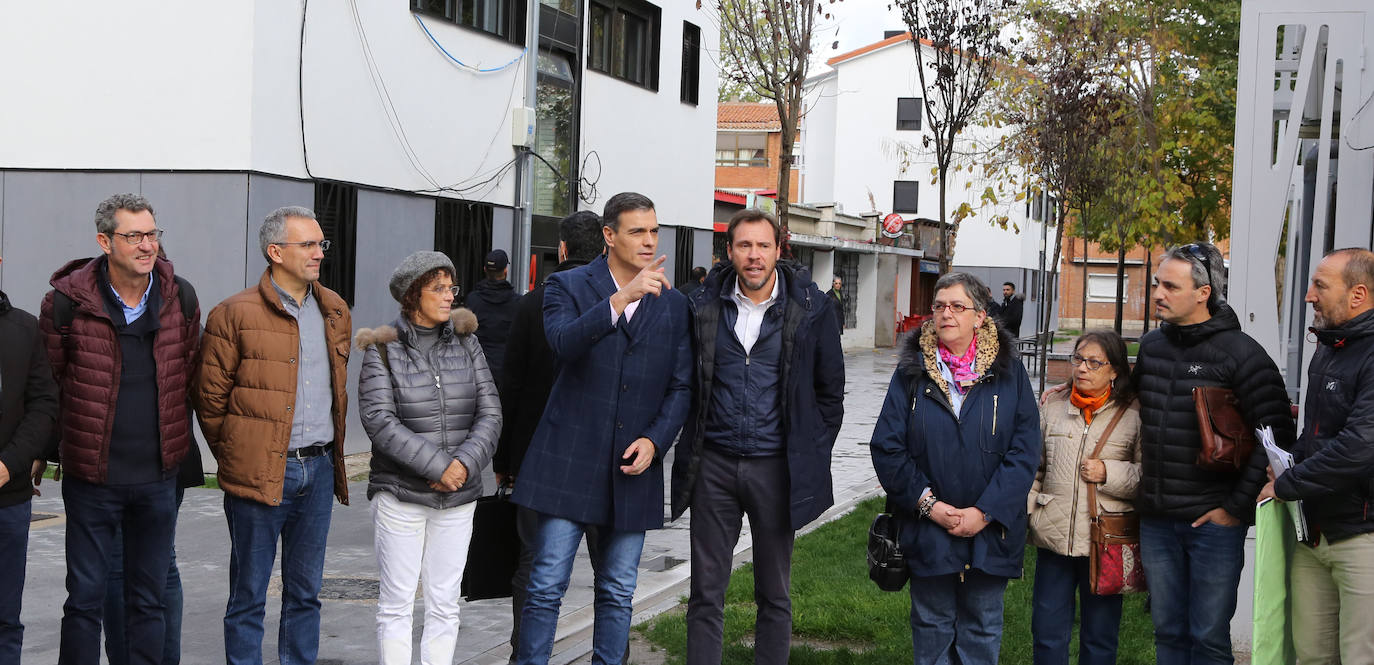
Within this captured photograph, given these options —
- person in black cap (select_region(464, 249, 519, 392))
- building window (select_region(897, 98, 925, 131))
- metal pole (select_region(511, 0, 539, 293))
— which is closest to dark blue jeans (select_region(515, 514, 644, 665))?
person in black cap (select_region(464, 249, 519, 392))

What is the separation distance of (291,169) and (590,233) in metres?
7.44

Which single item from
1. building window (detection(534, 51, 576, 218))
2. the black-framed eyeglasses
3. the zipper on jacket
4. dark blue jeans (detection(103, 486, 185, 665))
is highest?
building window (detection(534, 51, 576, 218))

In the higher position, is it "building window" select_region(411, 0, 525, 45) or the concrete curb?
"building window" select_region(411, 0, 525, 45)

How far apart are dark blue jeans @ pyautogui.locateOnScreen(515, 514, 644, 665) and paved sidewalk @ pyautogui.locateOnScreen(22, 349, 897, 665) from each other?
1.15 m

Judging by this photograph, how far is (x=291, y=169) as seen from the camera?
1266cm

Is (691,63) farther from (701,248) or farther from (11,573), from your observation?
(11,573)

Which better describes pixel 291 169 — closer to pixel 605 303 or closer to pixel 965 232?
pixel 605 303

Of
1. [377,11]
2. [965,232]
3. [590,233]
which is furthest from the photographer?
[965,232]

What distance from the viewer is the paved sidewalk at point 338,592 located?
642 cm

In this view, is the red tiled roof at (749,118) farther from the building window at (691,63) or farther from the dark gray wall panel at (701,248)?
the building window at (691,63)

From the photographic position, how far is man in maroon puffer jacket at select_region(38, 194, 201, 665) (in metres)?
5.00

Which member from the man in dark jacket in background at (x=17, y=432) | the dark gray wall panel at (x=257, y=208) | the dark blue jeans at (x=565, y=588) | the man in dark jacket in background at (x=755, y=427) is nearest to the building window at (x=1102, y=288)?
the dark gray wall panel at (x=257, y=208)

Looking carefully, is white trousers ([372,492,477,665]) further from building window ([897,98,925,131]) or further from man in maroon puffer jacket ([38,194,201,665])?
building window ([897,98,925,131])

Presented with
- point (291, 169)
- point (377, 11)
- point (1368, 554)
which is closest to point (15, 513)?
point (1368, 554)
